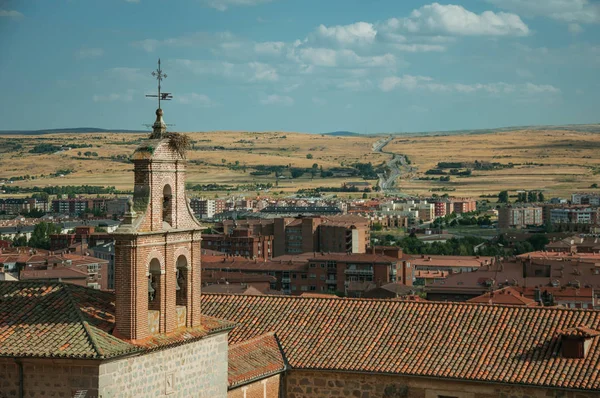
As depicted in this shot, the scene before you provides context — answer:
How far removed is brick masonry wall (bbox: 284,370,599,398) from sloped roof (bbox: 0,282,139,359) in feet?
15.3

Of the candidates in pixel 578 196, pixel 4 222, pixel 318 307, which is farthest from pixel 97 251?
pixel 578 196

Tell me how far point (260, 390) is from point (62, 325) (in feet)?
16.0

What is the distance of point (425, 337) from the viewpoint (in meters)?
20.7

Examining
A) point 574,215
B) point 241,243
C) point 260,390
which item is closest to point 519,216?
point 574,215

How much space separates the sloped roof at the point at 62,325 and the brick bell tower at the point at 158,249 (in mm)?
264

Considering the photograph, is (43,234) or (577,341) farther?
(43,234)

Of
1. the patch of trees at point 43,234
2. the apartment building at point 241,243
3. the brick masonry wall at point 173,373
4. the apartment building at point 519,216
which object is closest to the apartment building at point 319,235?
the apartment building at point 241,243

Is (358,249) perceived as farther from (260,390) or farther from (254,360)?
(260,390)

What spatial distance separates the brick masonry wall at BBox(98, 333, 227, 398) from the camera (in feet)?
50.6

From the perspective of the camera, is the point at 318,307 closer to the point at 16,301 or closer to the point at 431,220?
the point at 16,301

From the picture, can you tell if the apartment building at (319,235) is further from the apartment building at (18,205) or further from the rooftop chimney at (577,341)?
the rooftop chimney at (577,341)

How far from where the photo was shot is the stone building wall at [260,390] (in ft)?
62.2

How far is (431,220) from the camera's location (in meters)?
181

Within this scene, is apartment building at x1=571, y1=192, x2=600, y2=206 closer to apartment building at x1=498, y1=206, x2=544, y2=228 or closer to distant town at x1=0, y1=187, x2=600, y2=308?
distant town at x1=0, y1=187, x2=600, y2=308
